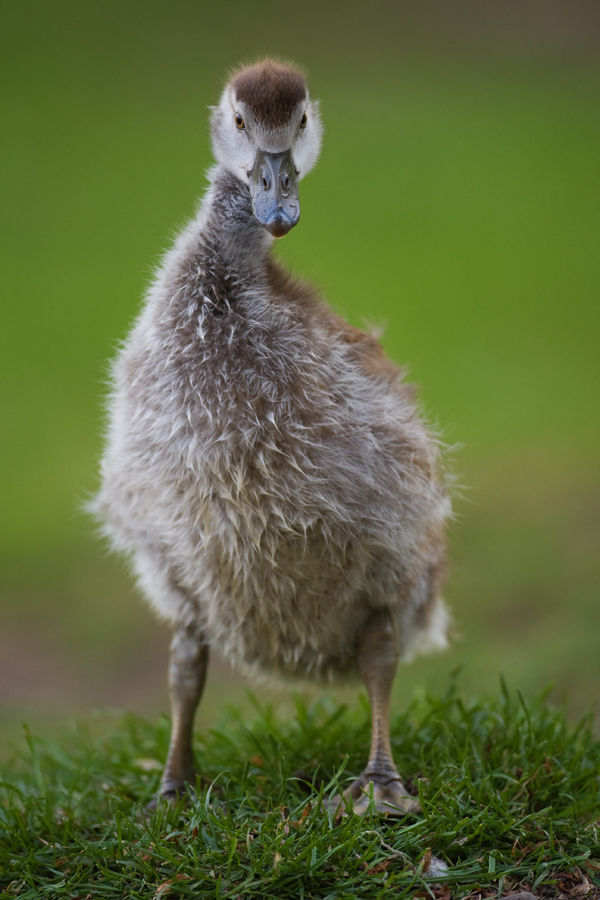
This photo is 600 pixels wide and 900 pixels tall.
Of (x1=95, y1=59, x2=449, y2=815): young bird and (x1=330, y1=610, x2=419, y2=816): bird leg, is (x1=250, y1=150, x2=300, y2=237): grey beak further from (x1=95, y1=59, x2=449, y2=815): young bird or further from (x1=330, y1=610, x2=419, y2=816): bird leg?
(x1=330, y1=610, x2=419, y2=816): bird leg

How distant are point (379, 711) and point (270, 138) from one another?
1625 millimetres

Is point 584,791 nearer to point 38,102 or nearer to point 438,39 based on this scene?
point 38,102

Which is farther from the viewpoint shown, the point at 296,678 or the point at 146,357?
the point at 296,678

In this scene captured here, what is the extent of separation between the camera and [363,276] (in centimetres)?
667

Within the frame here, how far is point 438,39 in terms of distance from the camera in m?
8.52

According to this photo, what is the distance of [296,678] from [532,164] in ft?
19.5

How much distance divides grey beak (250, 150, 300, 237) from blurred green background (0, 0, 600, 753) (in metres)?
2.59

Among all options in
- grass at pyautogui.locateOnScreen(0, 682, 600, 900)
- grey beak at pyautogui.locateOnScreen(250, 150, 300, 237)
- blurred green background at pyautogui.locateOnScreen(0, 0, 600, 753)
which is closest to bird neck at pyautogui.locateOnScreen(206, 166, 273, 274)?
grey beak at pyautogui.locateOnScreen(250, 150, 300, 237)

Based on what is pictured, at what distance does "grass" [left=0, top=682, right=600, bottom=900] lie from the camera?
84.7 inches

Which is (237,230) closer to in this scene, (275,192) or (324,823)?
(275,192)

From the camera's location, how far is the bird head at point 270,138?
2.24m

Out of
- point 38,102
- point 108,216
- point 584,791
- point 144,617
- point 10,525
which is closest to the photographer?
point 584,791

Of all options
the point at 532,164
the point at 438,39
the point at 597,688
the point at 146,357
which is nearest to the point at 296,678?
the point at 146,357

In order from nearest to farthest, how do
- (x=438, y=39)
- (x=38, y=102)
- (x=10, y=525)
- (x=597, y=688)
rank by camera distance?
(x=597, y=688)
(x=10, y=525)
(x=38, y=102)
(x=438, y=39)
